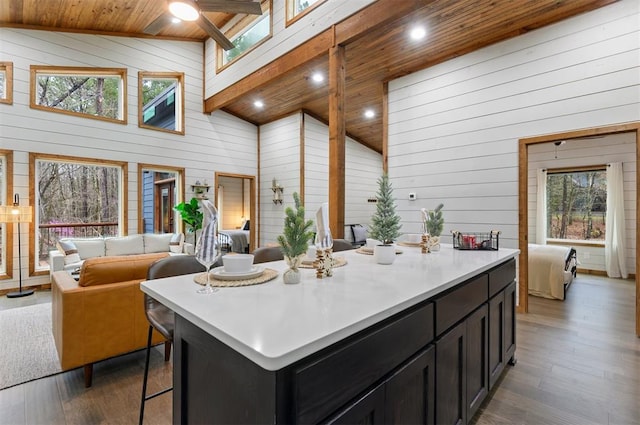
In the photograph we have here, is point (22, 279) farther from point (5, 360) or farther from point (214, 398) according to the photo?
point (214, 398)

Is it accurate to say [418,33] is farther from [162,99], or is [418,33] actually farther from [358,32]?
[162,99]

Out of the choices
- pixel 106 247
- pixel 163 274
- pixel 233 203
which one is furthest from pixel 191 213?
pixel 163 274

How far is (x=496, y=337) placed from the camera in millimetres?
2041

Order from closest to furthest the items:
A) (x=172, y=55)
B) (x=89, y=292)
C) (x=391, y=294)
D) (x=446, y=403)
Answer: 1. (x=391, y=294)
2. (x=446, y=403)
3. (x=89, y=292)
4. (x=172, y=55)

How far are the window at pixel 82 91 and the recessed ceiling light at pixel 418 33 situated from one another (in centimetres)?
513

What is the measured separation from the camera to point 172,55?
6.29 meters

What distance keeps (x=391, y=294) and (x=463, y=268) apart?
75 centimetres

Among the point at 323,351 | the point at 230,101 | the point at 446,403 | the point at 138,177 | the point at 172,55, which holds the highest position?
the point at 172,55

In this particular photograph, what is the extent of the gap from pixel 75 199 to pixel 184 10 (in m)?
4.42

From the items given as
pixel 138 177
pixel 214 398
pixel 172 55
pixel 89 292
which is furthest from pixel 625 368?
pixel 172 55

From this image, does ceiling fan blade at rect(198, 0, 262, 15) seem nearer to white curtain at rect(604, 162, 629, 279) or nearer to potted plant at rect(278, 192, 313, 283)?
potted plant at rect(278, 192, 313, 283)

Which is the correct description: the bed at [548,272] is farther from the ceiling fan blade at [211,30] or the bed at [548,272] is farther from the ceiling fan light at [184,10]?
the ceiling fan light at [184,10]

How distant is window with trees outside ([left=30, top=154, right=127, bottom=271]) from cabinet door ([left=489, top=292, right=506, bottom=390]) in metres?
6.02

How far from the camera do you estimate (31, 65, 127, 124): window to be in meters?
5.04
